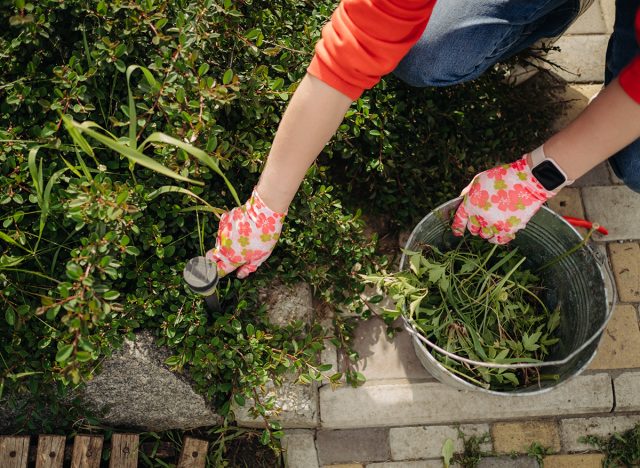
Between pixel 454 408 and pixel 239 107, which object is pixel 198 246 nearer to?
pixel 239 107

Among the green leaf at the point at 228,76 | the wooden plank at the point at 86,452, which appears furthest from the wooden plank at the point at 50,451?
the green leaf at the point at 228,76

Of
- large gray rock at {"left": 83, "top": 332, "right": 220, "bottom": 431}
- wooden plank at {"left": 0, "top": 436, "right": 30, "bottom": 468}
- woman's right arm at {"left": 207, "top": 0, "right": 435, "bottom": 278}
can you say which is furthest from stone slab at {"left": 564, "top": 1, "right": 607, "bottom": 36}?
wooden plank at {"left": 0, "top": 436, "right": 30, "bottom": 468}

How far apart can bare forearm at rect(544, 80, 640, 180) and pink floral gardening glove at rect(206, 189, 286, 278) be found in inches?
38.3

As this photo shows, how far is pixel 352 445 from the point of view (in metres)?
2.57

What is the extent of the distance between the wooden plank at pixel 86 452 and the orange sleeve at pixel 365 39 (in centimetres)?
160

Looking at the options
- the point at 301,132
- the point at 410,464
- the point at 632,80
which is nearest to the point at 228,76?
the point at 301,132

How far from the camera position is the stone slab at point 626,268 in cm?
274

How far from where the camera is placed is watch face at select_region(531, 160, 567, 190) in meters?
2.12

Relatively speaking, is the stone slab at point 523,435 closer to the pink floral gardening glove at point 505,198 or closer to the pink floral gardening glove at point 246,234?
the pink floral gardening glove at point 505,198

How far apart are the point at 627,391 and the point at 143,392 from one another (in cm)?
200

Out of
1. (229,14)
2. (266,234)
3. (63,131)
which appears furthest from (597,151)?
(63,131)

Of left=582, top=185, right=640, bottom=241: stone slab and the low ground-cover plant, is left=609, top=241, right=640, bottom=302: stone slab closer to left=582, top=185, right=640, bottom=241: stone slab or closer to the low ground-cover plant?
left=582, top=185, right=640, bottom=241: stone slab

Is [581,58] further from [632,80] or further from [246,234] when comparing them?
[246,234]

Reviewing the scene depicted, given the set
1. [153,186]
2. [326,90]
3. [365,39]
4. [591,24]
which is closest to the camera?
[365,39]
